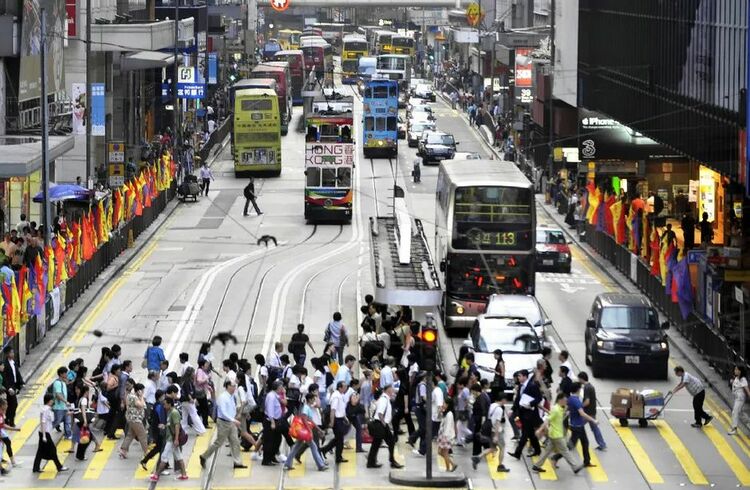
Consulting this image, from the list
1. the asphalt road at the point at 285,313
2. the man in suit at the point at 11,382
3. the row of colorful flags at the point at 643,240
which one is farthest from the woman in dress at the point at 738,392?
the man in suit at the point at 11,382

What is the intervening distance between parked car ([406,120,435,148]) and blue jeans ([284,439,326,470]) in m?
67.4

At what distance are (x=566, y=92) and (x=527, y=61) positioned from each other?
68.8 ft

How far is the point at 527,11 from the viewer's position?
443 ft

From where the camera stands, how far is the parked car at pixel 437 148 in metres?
90.1

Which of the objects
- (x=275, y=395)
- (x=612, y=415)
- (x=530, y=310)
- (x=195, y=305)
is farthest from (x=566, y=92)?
(x=275, y=395)

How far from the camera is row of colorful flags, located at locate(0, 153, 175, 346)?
38906mm

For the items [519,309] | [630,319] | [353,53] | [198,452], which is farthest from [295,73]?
[198,452]

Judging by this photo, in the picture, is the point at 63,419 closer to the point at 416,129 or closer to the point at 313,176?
the point at 313,176

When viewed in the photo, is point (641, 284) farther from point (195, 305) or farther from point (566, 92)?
point (566, 92)

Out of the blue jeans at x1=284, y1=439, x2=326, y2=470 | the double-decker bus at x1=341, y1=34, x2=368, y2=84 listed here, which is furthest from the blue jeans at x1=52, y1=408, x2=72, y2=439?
the double-decker bus at x1=341, y1=34, x2=368, y2=84

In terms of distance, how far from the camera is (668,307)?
47.3 meters

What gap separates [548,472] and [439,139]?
60538mm

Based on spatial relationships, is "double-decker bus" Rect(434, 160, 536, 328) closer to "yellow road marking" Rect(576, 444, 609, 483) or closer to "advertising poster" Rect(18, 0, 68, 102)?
"yellow road marking" Rect(576, 444, 609, 483)

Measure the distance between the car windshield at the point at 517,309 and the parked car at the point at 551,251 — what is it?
46.5 ft
